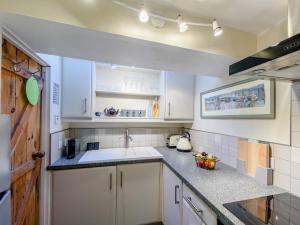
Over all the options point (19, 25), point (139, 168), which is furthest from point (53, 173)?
point (19, 25)

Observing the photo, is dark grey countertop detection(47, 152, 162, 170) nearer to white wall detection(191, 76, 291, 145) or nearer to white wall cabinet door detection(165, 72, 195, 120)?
white wall cabinet door detection(165, 72, 195, 120)

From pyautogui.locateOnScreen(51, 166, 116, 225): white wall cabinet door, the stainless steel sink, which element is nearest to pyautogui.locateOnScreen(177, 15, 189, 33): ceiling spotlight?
the stainless steel sink

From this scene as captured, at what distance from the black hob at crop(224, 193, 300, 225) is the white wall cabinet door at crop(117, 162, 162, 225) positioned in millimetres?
1011

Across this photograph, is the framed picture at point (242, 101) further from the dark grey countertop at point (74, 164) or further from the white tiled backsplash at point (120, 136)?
the dark grey countertop at point (74, 164)

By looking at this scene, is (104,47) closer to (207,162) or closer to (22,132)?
(22,132)

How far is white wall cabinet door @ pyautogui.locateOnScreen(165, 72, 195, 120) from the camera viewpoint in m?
2.18

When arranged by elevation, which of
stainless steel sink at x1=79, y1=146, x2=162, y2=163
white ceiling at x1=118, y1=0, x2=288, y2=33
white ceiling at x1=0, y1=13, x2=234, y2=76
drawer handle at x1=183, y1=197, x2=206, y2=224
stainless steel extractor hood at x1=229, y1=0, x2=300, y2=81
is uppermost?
white ceiling at x1=118, y1=0, x2=288, y2=33

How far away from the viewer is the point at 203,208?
3.29ft

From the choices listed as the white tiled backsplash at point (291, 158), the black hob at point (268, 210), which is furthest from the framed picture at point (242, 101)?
the black hob at point (268, 210)

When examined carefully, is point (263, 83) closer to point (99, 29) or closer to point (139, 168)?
point (99, 29)

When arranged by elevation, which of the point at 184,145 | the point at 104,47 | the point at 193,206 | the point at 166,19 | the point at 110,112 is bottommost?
the point at 193,206

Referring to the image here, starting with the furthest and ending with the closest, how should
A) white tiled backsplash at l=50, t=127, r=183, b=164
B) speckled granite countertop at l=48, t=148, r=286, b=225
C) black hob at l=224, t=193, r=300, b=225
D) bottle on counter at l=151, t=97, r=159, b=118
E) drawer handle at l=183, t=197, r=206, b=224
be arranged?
bottle on counter at l=151, t=97, r=159, b=118 → white tiled backsplash at l=50, t=127, r=183, b=164 → drawer handle at l=183, t=197, r=206, b=224 → speckled granite countertop at l=48, t=148, r=286, b=225 → black hob at l=224, t=193, r=300, b=225

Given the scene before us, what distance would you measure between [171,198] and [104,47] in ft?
4.76

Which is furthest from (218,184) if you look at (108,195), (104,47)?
(104,47)
